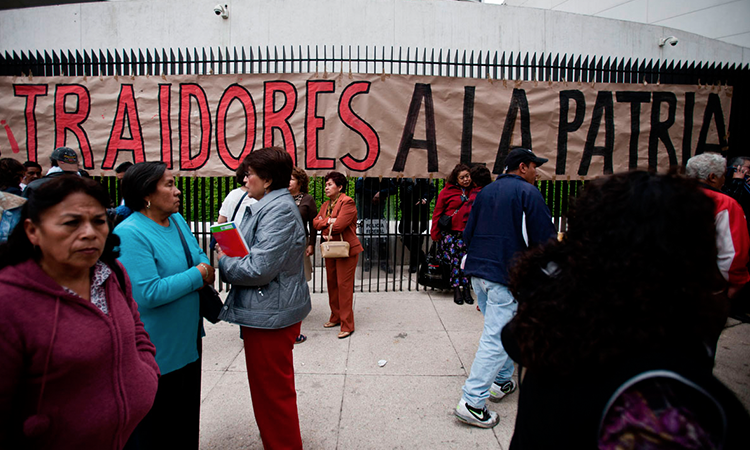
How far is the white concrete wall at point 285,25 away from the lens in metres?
9.97

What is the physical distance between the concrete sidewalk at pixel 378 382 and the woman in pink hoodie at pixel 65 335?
5.25ft

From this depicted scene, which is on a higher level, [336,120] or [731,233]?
[336,120]

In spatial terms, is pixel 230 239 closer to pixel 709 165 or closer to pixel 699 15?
pixel 709 165

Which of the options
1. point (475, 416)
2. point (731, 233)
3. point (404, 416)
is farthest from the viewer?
point (404, 416)

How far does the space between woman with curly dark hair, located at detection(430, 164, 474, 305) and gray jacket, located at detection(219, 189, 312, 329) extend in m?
3.01

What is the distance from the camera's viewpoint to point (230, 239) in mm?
2180

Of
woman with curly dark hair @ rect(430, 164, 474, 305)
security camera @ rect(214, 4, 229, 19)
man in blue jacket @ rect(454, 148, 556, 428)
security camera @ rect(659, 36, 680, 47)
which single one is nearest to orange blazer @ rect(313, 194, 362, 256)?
woman with curly dark hair @ rect(430, 164, 474, 305)

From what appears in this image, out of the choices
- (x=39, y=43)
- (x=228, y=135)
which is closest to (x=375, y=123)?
(x=228, y=135)

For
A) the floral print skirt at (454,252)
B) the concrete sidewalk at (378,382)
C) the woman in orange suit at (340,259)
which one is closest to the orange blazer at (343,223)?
the woman in orange suit at (340,259)

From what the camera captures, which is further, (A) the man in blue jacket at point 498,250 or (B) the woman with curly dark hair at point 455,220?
(B) the woman with curly dark hair at point 455,220

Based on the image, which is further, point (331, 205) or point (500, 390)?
point (331, 205)

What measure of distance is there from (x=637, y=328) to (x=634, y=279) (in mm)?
101

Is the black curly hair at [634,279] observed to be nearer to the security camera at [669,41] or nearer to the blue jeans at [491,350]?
the blue jeans at [491,350]

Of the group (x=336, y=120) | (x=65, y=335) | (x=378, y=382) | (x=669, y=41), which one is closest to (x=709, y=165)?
(x=378, y=382)
